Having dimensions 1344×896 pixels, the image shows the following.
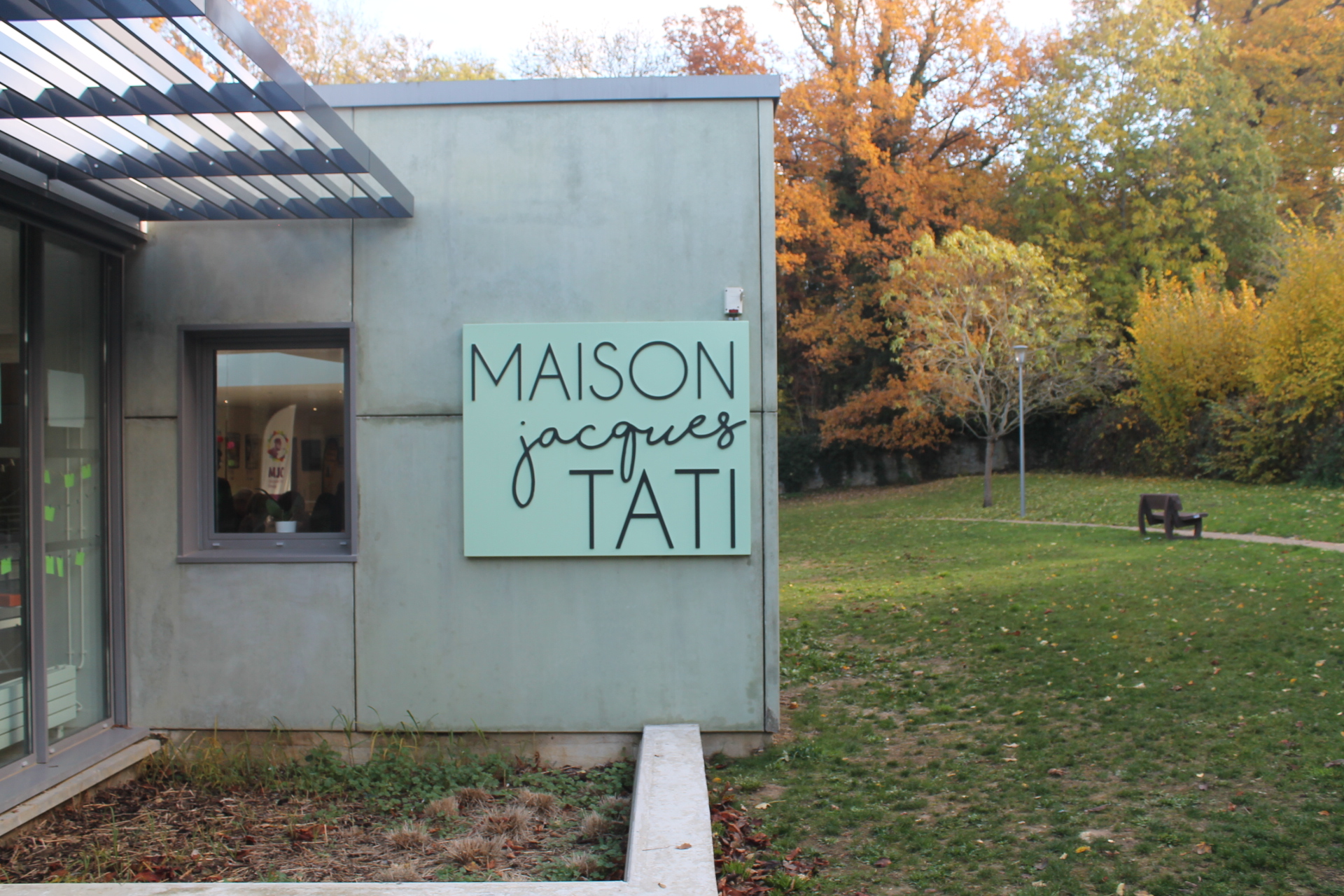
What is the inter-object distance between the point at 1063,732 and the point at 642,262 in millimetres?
3704

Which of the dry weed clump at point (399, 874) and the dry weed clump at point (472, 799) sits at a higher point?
the dry weed clump at point (399, 874)

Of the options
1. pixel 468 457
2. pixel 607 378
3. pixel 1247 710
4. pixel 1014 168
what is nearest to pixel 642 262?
pixel 607 378

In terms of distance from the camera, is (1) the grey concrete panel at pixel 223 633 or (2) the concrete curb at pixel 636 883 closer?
(2) the concrete curb at pixel 636 883

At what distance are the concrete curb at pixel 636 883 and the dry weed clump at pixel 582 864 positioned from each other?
0.21 metres

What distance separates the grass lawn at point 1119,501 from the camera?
15016mm

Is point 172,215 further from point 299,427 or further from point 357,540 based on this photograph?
point 357,540

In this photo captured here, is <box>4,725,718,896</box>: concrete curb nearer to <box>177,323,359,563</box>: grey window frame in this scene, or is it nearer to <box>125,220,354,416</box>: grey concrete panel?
<box>177,323,359,563</box>: grey window frame

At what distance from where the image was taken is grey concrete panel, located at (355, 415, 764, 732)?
A: 5.34m

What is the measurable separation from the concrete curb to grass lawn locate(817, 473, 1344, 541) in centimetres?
1254

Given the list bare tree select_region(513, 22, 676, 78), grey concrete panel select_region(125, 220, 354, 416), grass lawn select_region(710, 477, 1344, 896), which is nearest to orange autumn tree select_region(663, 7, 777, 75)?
bare tree select_region(513, 22, 676, 78)

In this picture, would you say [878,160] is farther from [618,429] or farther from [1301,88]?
[618,429]

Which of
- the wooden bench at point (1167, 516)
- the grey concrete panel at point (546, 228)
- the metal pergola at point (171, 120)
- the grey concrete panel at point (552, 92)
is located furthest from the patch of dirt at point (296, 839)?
the wooden bench at point (1167, 516)

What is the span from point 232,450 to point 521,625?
198 cm

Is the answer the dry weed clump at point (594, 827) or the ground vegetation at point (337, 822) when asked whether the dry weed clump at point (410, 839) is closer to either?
the ground vegetation at point (337, 822)
